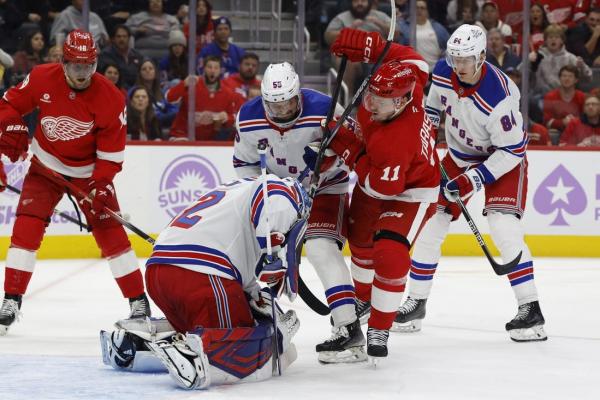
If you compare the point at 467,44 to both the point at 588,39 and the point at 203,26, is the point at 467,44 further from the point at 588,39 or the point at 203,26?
the point at 588,39

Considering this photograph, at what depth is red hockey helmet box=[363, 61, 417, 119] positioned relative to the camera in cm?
395

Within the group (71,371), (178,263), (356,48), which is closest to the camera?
(178,263)

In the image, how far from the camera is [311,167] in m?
4.16

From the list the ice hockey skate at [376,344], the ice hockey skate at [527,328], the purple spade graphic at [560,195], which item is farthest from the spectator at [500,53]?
the ice hockey skate at [376,344]

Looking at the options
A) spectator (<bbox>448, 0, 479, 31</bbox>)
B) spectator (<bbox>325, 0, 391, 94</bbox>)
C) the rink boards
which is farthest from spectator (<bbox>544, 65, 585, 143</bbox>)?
spectator (<bbox>325, 0, 391, 94</bbox>)

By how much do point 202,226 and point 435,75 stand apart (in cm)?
162

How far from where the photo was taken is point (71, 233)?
7.32 metres

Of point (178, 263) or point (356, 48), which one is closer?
point (178, 263)

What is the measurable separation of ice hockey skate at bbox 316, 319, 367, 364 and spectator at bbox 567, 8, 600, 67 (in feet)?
14.6

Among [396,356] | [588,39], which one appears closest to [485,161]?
[396,356]

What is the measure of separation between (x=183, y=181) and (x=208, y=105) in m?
0.57

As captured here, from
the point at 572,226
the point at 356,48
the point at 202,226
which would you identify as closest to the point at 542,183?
the point at 572,226

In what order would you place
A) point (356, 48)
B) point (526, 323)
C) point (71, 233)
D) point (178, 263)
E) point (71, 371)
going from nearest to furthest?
point (178, 263) → point (71, 371) → point (356, 48) → point (526, 323) → point (71, 233)

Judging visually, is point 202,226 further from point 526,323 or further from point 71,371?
point 526,323
